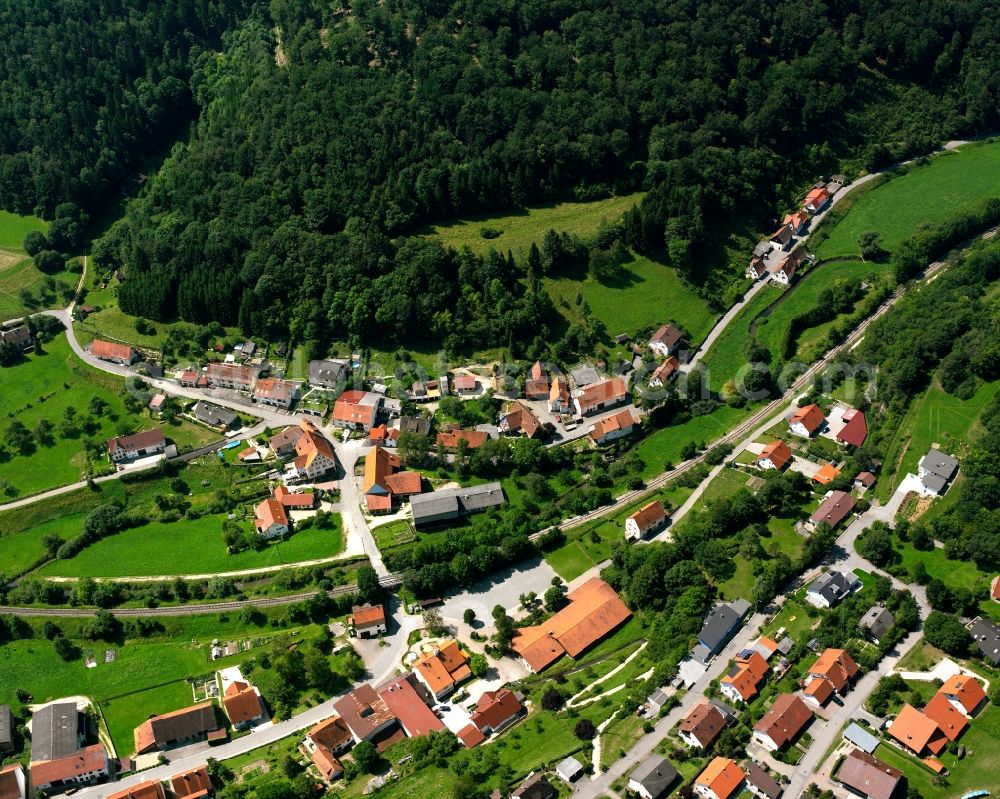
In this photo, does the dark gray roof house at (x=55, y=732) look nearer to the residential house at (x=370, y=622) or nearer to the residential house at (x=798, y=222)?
the residential house at (x=370, y=622)

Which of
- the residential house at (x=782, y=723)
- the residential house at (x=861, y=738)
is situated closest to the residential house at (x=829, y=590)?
the residential house at (x=782, y=723)

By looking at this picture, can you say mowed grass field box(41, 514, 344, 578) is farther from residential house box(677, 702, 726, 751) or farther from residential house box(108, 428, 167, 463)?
residential house box(677, 702, 726, 751)

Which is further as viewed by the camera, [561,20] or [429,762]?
[561,20]

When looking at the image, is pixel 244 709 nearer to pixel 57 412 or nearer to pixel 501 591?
pixel 501 591

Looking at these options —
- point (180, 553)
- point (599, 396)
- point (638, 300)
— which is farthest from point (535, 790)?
point (638, 300)

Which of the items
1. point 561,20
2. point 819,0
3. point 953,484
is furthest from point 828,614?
point 819,0

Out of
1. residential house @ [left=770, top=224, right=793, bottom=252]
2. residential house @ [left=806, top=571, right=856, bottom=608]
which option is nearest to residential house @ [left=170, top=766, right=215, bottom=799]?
residential house @ [left=806, top=571, right=856, bottom=608]

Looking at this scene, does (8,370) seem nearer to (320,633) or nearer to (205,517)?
(205,517)
